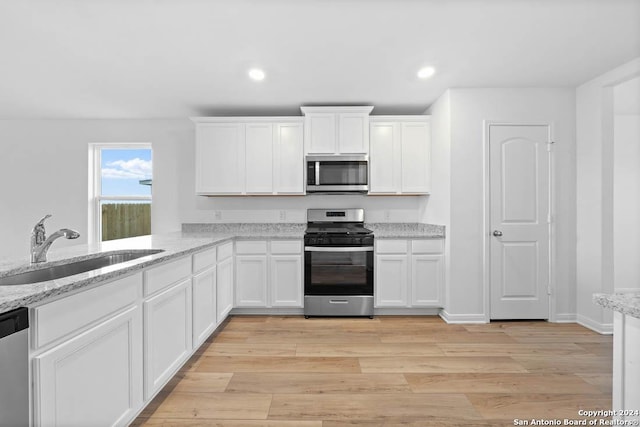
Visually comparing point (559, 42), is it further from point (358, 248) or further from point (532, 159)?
point (358, 248)

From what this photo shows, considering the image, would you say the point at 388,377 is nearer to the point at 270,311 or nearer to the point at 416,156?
the point at 270,311

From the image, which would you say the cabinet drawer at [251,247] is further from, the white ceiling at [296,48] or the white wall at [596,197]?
the white wall at [596,197]

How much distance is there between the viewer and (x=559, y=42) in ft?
8.36

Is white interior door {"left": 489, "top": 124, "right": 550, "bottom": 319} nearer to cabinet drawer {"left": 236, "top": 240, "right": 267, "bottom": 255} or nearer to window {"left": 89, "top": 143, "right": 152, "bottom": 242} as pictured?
cabinet drawer {"left": 236, "top": 240, "right": 267, "bottom": 255}

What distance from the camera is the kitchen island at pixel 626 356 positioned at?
104cm

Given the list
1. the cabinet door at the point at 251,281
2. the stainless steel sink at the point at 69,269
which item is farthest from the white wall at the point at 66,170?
the stainless steel sink at the point at 69,269

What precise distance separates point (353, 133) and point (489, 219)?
175 cm

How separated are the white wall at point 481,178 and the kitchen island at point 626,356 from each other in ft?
7.69

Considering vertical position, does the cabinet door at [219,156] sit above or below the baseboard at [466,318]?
above

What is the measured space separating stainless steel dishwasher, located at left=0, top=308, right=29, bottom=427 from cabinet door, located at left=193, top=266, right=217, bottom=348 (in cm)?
146

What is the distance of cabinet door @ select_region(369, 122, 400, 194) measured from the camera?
3957 millimetres

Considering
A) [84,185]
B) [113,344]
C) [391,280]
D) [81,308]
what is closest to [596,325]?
[391,280]

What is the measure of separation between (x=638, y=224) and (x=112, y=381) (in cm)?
580

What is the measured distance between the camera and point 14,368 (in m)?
1.04
